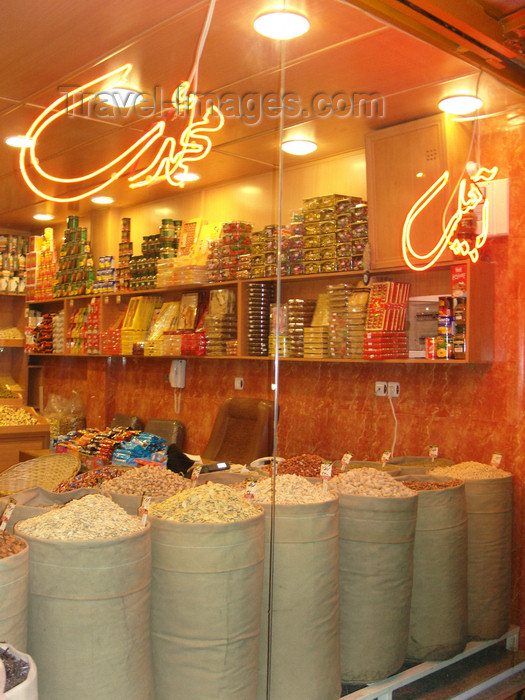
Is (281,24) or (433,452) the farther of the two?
(433,452)

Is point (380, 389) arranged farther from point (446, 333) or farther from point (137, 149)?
point (137, 149)

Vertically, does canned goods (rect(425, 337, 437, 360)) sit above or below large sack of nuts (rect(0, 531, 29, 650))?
above

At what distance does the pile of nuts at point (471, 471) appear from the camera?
3.52 metres

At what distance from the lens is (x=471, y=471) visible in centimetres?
356

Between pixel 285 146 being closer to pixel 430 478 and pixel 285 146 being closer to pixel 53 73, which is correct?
pixel 53 73

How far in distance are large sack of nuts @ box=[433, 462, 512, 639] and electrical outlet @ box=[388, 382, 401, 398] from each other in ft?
1.46

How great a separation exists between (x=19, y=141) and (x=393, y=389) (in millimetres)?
2031

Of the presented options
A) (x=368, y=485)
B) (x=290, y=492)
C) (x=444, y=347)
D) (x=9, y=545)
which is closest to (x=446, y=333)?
(x=444, y=347)

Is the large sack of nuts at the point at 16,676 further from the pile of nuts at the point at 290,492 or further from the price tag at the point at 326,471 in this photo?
the price tag at the point at 326,471

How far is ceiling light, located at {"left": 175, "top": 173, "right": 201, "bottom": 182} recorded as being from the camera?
2.83 meters

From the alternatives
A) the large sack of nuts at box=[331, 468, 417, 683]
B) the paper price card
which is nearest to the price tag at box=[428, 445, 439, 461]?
the paper price card

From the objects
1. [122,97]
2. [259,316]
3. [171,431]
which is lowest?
[171,431]

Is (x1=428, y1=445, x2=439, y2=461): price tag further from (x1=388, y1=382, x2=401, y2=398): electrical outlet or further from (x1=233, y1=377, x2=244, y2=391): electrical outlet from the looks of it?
(x1=233, y1=377, x2=244, y2=391): electrical outlet

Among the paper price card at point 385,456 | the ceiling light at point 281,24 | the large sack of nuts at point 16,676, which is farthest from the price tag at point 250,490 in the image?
the ceiling light at point 281,24
